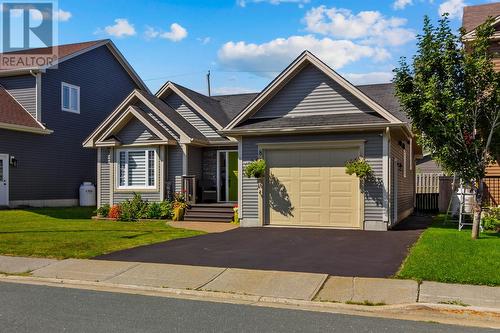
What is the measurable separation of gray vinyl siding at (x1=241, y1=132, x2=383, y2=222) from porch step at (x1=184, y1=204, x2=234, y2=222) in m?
1.47

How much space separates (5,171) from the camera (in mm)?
22375

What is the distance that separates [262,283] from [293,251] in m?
3.09

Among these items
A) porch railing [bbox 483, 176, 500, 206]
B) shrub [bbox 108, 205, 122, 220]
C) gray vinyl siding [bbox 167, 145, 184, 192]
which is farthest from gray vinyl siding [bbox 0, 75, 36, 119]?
porch railing [bbox 483, 176, 500, 206]

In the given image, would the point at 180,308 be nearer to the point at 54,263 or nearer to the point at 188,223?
the point at 54,263

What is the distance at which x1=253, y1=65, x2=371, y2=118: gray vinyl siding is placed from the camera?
16.0m

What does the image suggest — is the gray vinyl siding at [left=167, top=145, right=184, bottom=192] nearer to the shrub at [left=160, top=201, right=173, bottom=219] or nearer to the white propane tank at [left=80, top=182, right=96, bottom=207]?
the shrub at [left=160, top=201, right=173, bottom=219]

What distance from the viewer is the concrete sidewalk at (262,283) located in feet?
24.0

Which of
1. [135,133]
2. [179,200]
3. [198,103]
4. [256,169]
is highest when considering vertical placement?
[198,103]

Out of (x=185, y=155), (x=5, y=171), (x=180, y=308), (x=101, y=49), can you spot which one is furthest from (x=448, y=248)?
(x=101, y=49)

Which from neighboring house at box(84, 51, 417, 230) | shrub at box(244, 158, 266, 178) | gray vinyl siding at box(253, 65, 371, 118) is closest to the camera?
neighboring house at box(84, 51, 417, 230)

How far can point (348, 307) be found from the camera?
23.2 ft

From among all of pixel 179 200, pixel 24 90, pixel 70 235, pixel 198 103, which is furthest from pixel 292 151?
pixel 24 90

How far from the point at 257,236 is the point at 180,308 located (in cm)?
704

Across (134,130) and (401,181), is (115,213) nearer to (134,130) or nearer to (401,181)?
(134,130)
